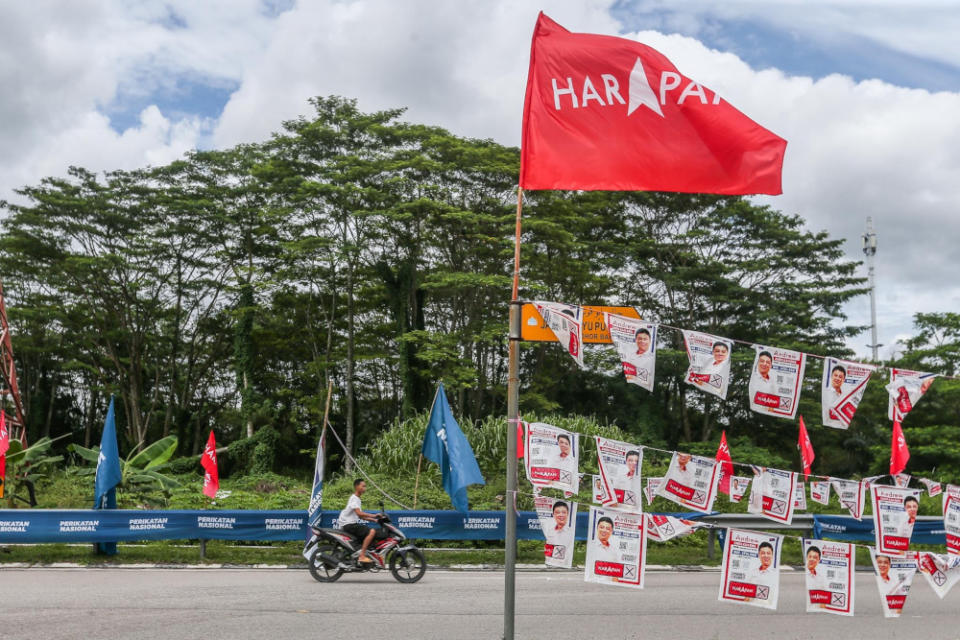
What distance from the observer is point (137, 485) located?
2111 centimetres

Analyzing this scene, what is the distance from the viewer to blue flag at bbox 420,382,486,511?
16.2m

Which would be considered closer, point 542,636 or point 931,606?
point 542,636

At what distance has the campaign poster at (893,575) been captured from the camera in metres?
7.76

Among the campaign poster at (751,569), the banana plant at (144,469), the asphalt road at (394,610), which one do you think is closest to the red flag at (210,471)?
the banana plant at (144,469)

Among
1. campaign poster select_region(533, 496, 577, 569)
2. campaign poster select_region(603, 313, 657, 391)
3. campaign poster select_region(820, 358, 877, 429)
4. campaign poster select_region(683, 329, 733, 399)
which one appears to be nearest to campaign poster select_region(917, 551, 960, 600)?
campaign poster select_region(820, 358, 877, 429)

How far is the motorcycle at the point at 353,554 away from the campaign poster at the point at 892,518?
7615mm

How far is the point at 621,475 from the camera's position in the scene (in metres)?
7.54

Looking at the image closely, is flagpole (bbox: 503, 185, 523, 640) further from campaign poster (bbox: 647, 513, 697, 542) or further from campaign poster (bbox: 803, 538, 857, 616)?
campaign poster (bbox: 803, 538, 857, 616)

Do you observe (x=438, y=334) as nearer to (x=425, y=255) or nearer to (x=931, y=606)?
(x=425, y=255)

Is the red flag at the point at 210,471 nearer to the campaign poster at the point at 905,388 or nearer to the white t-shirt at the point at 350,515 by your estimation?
the white t-shirt at the point at 350,515

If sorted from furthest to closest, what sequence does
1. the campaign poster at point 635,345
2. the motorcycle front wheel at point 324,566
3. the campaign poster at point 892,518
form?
the motorcycle front wheel at point 324,566 → the campaign poster at point 892,518 → the campaign poster at point 635,345

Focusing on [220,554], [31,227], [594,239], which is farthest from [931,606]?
[31,227]

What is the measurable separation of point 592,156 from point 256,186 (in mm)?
32870

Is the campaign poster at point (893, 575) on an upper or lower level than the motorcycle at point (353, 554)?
upper
